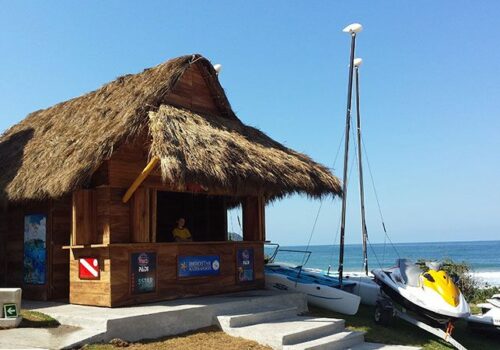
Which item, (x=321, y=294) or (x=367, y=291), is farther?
→ (x=367, y=291)

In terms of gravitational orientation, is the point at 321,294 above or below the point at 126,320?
below

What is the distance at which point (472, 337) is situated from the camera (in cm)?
1043

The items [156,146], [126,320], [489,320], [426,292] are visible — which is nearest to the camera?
[126,320]

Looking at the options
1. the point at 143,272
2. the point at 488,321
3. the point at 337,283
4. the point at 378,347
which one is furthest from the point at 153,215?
the point at 488,321

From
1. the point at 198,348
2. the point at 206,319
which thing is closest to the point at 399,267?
the point at 206,319

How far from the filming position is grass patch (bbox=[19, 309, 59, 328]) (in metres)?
7.70

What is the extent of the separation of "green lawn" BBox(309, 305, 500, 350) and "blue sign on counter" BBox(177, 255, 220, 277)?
2130mm

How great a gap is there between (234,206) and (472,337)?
609 centimetres

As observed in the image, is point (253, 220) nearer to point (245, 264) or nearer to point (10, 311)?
point (245, 264)

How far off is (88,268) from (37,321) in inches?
53.2

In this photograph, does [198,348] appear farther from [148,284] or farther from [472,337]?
[472,337]

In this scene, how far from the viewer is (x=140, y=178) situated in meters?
8.90

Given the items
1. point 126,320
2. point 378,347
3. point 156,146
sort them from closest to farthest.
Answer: point 126,320 < point 156,146 < point 378,347

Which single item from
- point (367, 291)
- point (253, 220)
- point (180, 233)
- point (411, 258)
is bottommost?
point (411, 258)
